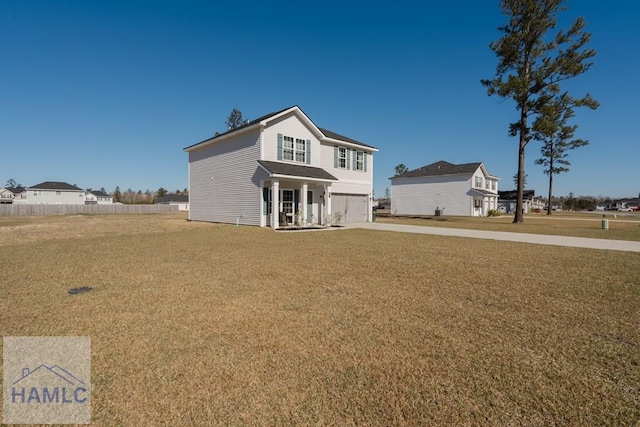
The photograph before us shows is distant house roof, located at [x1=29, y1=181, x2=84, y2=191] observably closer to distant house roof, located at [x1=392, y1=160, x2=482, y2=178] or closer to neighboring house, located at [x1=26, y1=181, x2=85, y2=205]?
neighboring house, located at [x1=26, y1=181, x2=85, y2=205]

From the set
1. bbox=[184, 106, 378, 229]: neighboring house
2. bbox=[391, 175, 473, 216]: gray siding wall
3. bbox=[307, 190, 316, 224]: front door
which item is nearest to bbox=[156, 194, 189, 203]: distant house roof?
bbox=[391, 175, 473, 216]: gray siding wall

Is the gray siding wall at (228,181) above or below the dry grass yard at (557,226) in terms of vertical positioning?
above

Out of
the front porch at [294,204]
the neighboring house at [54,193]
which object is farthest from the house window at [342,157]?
the neighboring house at [54,193]

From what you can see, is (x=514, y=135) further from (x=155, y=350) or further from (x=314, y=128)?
(x=155, y=350)

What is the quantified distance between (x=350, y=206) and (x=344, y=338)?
20.1 metres

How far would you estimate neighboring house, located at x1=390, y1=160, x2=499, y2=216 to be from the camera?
3994cm

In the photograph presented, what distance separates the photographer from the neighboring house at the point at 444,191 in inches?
1572

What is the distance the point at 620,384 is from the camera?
2.74m

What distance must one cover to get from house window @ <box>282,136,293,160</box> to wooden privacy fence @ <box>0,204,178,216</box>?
39.1m

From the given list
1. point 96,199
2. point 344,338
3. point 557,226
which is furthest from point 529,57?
point 96,199

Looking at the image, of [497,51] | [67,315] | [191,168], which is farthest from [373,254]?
[497,51]

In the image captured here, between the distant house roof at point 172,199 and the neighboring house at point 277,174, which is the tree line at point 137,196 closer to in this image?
the distant house roof at point 172,199

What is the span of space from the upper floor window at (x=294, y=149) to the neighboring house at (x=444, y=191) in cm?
2545

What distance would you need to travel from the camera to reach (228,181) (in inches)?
766
